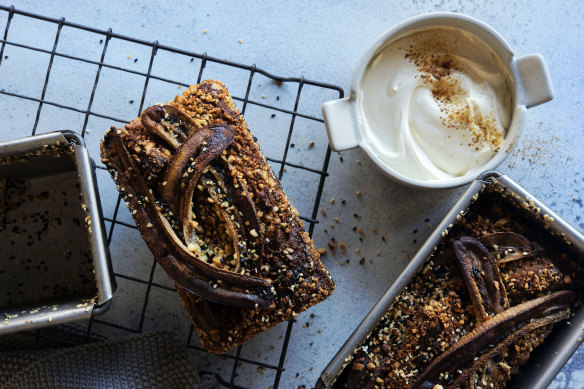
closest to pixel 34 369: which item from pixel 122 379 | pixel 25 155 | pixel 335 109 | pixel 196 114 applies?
pixel 122 379

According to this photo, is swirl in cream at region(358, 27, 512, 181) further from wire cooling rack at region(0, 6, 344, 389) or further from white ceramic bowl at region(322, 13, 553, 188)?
wire cooling rack at region(0, 6, 344, 389)

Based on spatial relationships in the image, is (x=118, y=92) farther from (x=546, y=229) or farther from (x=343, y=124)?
(x=546, y=229)

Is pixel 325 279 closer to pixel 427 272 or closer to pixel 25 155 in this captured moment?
pixel 427 272

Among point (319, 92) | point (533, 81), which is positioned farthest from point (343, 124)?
point (533, 81)

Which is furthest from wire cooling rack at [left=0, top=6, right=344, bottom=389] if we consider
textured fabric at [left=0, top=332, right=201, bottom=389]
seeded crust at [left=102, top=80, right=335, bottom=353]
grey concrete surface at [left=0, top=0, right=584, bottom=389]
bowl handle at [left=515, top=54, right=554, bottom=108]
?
bowl handle at [left=515, top=54, right=554, bottom=108]

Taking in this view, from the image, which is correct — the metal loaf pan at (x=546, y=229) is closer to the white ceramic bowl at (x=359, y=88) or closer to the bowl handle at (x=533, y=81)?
the white ceramic bowl at (x=359, y=88)
